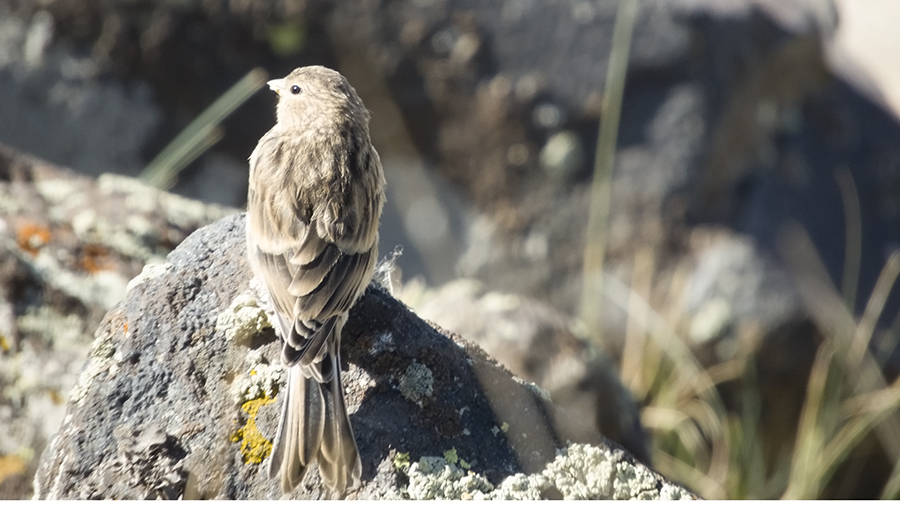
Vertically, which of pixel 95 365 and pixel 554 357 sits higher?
pixel 554 357

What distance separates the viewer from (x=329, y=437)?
9.02ft

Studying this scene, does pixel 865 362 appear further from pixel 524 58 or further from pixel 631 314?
pixel 524 58

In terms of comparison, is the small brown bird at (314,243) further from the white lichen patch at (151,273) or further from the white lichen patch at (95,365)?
the white lichen patch at (95,365)

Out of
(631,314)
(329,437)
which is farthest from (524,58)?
(329,437)

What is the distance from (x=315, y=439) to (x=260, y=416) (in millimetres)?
380

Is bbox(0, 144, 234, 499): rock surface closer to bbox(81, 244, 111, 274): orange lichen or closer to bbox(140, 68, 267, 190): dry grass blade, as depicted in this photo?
bbox(81, 244, 111, 274): orange lichen

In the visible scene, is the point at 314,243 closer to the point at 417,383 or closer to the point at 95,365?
the point at 417,383

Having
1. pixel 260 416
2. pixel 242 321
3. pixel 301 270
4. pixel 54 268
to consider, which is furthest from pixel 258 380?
pixel 54 268

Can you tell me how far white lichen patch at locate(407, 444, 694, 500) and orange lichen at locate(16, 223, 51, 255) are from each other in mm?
2411

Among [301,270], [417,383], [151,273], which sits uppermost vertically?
[151,273]

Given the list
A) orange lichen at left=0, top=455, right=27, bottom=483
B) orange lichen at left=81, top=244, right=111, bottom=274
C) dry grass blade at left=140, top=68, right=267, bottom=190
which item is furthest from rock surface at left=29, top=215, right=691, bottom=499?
dry grass blade at left=140, top=68, right=267, bottom=190

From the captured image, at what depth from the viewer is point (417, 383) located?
306 centimetres

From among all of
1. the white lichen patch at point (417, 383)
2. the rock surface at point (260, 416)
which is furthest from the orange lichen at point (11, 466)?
the white lichen patch at point (417, 383)

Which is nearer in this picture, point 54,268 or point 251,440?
point 251,440
